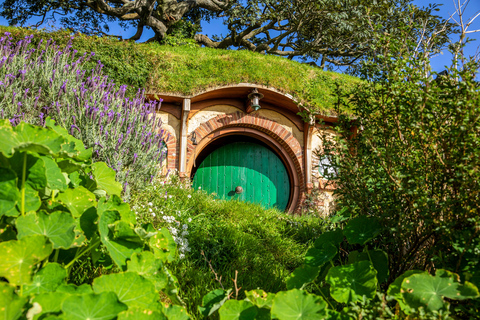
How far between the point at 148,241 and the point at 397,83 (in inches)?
69.3

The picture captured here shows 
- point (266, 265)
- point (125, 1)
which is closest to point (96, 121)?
point (266, 265)

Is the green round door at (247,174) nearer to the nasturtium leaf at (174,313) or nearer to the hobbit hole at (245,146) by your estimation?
the hobbit hole at (245,146)

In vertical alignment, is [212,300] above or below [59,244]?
below

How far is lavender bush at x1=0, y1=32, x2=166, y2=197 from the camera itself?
3.91 meters

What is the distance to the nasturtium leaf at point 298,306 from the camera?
1488 millimetres

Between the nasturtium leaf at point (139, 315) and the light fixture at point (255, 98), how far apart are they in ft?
20.1

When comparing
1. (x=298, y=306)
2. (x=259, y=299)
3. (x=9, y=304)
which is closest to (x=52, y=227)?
(x=9, y=304)

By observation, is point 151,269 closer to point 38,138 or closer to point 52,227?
point 52,227

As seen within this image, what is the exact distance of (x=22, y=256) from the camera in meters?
1.41

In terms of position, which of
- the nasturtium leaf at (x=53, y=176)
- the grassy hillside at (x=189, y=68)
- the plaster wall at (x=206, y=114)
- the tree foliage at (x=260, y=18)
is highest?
the tree foliage at (x=260, y=18)

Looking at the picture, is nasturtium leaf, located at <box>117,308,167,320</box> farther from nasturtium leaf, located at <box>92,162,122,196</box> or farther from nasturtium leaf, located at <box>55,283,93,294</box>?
nasturtium leaf, located at <box>92,162,122,196</box>

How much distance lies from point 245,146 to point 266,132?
2.39 ft

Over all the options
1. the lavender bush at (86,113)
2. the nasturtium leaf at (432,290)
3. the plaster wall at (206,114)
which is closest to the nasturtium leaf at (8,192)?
the nasturtium leaf at (432,290)

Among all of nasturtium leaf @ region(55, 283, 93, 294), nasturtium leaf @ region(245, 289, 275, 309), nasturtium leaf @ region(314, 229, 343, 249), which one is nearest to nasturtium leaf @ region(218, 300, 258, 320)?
nasturtium leaf @ region(245, 289, 275, 309)
